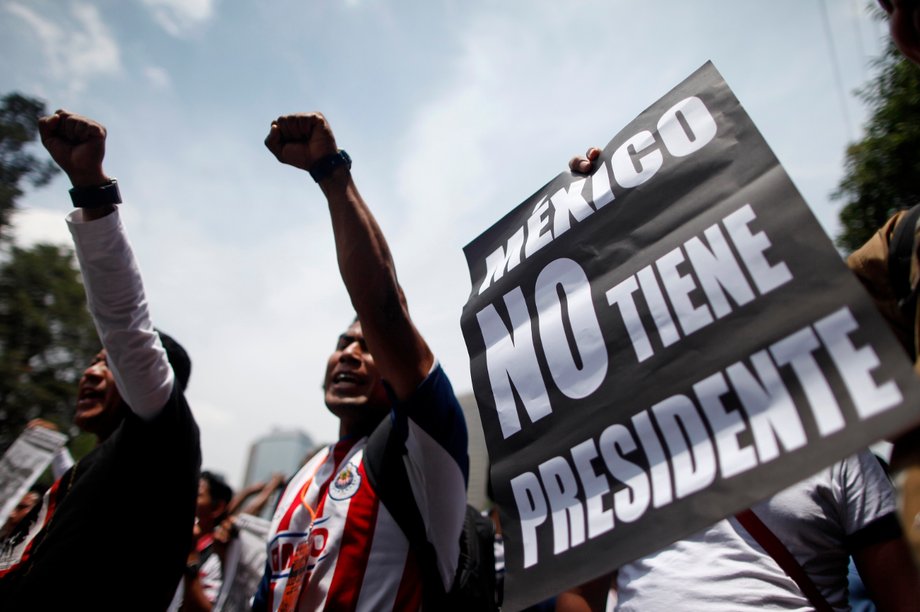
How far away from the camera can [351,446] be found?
2.02 meters

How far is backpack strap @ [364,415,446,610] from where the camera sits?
1.62 metres

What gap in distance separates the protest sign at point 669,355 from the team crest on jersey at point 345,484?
0.70 m

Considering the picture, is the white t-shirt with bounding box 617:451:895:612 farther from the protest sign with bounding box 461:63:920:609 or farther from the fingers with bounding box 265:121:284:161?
the fingers with bounding box 265:121:284:161

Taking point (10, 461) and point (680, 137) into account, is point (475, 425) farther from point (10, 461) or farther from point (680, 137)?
point (680, 137)

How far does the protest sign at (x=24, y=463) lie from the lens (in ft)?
11.5

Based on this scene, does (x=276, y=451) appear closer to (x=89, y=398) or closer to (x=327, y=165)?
(x=89, y=398)

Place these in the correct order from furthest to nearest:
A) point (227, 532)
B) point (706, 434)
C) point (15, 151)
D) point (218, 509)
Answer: point (15, 151) → point (218, 509) → point (227, 532) → point (706, 434)

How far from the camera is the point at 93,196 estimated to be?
192 centimetres

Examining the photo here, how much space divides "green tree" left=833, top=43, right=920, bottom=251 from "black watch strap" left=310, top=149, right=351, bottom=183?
8.96 m

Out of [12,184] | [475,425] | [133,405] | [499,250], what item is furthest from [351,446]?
[475,425]

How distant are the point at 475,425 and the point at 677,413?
35009 millimetres

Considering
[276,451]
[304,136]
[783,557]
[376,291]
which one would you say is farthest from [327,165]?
[276,451]

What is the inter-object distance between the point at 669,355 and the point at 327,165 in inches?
51.5

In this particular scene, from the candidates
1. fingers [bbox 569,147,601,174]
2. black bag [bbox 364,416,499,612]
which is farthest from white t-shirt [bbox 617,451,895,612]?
fingers [bbox 569,147,601,174]
